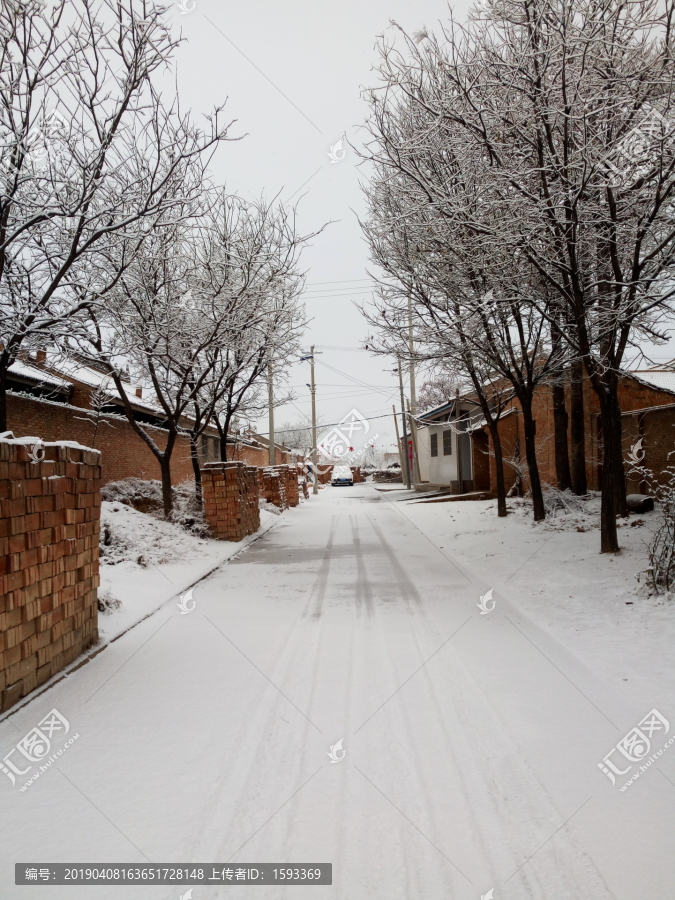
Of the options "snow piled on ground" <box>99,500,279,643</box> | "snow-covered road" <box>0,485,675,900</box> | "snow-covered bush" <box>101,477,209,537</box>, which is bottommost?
"snow-covered road" <box>0,485,675,900</box>

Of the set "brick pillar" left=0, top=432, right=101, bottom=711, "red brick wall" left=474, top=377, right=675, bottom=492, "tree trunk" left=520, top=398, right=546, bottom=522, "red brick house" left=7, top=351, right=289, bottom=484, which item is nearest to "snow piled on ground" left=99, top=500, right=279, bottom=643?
"brick pillar" left=0, top=432, right=101, bottom=711

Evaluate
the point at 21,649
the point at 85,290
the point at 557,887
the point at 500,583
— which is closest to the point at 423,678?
the point at 557,887

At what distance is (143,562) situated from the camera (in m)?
9.02

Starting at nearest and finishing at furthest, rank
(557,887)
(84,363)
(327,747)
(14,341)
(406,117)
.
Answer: (557,887) < (327,747) < (14,341) < (406,117) < (84,363)

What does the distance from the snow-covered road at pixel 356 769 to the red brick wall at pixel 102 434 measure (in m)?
8.40

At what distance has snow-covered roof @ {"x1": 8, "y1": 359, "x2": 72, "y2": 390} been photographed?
13.8m

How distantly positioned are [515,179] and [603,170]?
897 mm

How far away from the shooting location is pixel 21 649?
407 centimetres

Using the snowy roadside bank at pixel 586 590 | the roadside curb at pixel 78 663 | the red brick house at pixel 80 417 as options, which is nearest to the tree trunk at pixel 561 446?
the snowy roadside bank at pixel 586 590

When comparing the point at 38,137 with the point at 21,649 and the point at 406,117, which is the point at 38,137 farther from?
the point at 21,649

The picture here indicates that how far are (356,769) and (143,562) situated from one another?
258 inches

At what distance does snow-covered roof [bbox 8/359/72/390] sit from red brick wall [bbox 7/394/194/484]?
0.76 metres

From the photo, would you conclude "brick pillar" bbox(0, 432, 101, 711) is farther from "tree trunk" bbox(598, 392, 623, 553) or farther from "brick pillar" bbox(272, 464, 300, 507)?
"brick pillar" bbox(272, 464, 300, 507)

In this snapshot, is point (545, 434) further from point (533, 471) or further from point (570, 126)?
point (570, 126)
